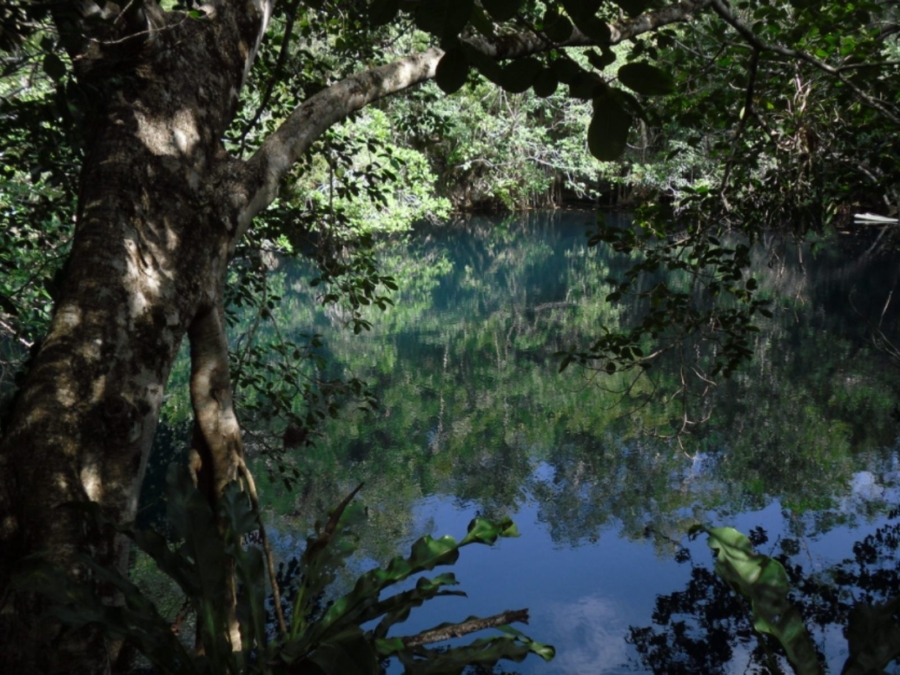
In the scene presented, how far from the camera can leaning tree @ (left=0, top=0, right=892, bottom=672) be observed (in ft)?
5.70

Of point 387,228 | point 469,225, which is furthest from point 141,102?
point 469,225

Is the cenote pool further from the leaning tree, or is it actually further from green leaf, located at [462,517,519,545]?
the leaning tree

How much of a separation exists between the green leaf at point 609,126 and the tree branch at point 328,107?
109cm

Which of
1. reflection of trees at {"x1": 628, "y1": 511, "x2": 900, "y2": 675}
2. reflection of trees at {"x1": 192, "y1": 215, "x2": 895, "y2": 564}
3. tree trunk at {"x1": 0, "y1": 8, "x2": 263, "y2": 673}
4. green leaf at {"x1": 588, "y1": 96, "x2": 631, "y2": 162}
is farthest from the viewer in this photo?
reflection of trees at {"x1": 192, "y1": 215, "x2": 895, "y2": 564}

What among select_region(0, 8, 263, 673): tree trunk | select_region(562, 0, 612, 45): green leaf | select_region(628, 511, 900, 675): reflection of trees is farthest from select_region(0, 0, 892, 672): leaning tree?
select_region(628, 511, 900, 675): reflection of trees

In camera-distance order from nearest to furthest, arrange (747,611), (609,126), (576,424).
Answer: (609,126), (747,611), (576,424)

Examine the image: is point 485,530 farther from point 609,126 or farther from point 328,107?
point 609,126

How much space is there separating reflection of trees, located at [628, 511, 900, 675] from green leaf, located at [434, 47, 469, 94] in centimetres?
317

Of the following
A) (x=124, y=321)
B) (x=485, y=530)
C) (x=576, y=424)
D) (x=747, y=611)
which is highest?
(x=576, y=424)

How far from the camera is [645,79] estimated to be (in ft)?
3.36

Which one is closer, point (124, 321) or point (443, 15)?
point (443, 15)

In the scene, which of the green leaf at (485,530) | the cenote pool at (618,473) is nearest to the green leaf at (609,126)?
the green leaf at (485,530)

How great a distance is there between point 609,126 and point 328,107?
1821 millimetres

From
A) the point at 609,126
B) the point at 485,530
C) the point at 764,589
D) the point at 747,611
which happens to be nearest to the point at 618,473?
the point at 747,611
